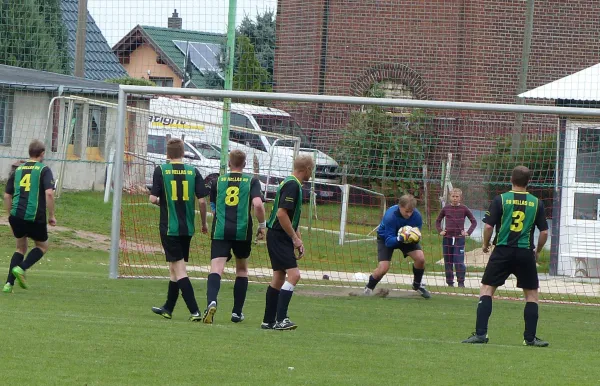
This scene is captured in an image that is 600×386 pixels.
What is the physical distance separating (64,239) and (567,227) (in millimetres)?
9321

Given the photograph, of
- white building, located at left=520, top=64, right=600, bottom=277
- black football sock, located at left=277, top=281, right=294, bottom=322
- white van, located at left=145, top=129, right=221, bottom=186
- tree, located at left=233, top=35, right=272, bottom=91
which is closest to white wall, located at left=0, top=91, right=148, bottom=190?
white van, located at left=145, top=129, right=221, bottom=186

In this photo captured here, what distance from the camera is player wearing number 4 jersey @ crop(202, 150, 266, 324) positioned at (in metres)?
10.4

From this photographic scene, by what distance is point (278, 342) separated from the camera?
9.05 m

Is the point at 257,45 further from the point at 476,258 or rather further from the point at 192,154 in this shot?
the point at 476,258

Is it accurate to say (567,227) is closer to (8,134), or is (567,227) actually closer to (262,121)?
(262,121)

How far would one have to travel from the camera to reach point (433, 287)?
53.0 feet

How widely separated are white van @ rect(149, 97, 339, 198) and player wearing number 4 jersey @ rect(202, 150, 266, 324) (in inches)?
274

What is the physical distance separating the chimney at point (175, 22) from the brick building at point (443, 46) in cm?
228

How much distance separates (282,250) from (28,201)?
368cm

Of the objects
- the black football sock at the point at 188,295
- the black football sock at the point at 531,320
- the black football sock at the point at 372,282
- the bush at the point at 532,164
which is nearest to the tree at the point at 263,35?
the bush at the point at 532,164

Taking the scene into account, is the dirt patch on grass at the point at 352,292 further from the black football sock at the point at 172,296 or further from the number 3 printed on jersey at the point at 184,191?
the number 3 printed on jersey at the point at 184,191

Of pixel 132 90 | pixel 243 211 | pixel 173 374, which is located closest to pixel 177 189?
pixel 243 211

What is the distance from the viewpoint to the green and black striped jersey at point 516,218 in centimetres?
984

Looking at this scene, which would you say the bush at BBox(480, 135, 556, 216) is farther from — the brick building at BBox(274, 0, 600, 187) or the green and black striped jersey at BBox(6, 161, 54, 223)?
the green and black striped jersey at BBox(6, 161, 54, 223)
